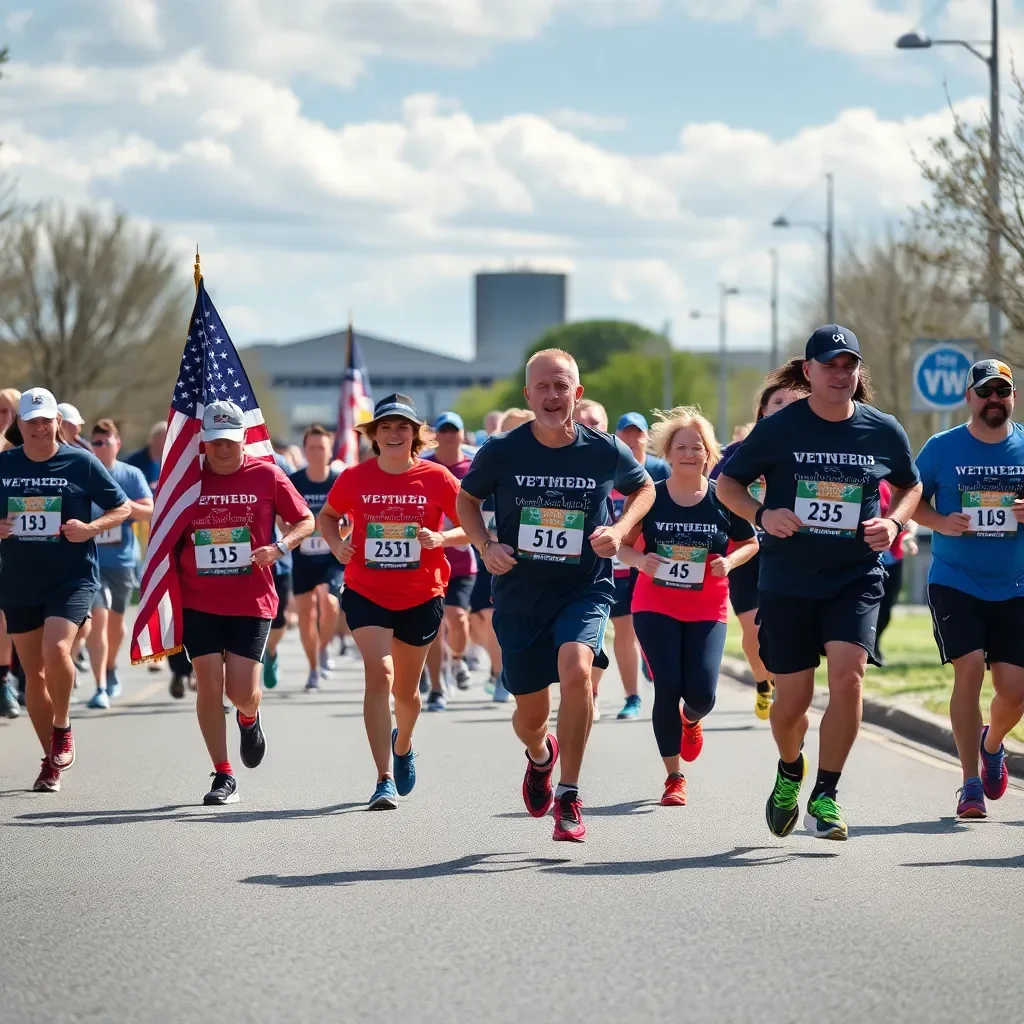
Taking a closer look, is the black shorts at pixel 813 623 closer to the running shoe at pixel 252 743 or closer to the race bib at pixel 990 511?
the race bib at pixel 990 511

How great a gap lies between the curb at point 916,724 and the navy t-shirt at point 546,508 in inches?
146

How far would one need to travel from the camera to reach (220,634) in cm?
1034

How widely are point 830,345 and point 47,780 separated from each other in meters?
4.82

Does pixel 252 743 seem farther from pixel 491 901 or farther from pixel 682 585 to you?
pixel 491 901

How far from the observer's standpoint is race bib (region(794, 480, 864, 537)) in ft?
27.6

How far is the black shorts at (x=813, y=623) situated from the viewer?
8.42 metres

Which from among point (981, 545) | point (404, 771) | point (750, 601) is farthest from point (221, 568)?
point (750, 601)

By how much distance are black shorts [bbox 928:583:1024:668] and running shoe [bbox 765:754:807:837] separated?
4.39 ft

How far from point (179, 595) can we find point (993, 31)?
46.7 feet

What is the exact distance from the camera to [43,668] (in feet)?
35.8

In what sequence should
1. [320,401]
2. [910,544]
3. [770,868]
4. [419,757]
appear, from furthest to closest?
1. [320,401]
2. [910,544]
3. [419,757]
4. [770,868]

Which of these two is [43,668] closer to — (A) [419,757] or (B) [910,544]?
(A) [419,757]

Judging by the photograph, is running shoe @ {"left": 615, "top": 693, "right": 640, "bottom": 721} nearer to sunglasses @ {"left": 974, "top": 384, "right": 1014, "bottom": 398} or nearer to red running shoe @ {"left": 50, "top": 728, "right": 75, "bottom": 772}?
red running shoe @ {"left": 50, "top": 728, "right": 75, "bottom": 772}

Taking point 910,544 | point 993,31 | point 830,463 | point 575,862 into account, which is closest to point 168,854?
point 575,862
